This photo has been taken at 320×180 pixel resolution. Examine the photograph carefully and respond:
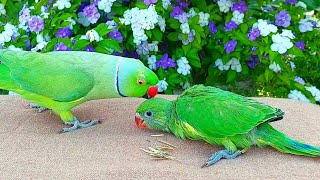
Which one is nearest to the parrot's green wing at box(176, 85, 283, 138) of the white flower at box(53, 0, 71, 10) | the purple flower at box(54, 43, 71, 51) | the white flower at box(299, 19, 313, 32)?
the purple flower at box(54, 43, 71, 51)

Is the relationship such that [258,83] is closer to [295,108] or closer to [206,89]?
[295,108]

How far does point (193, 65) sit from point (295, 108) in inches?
30.1

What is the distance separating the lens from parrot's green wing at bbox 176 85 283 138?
185cm

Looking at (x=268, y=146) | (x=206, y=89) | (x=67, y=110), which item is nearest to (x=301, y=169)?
(x=268, y=146)

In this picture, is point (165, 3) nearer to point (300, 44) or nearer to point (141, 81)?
point (300, 44)

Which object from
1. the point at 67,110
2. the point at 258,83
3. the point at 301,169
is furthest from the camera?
the point at 258,83

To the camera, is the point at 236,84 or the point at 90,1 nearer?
the point at 90,1

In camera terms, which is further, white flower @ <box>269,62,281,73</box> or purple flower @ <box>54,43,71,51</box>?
white flower @ <box>269,62,281,73</box>

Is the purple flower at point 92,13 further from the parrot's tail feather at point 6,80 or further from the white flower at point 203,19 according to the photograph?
the parrot's tail feather at point 6,80

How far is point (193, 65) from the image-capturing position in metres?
3.05

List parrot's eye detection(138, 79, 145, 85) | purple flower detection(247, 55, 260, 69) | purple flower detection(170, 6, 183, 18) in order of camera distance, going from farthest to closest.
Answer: purple flower detection(247, 55, 260, 69)
purple flower detection(170, 6, 183, 18)
parrot's eye detection(138, 79, 145, 85)

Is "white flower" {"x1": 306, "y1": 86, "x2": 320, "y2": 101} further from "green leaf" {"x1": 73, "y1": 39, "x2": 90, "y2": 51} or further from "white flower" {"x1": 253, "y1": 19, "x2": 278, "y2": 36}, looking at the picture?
"green leaf" {"x1": 73, "y1": 39, "x2": 90, "y2": 51}

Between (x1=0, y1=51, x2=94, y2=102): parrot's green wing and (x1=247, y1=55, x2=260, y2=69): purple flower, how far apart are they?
1408 mm

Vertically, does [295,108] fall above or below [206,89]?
below
